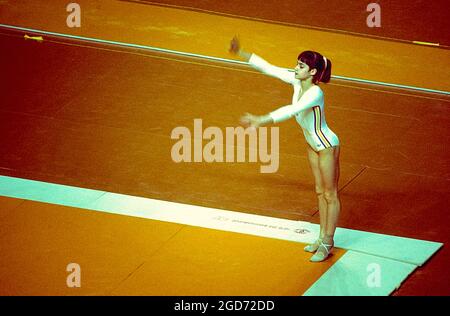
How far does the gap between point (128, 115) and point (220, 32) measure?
3177mm

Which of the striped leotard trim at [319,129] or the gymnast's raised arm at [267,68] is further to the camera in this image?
the gymnast's raised arm at [267,68]

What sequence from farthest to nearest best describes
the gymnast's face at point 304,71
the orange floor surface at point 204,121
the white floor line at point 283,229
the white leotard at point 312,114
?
1. the orange floor surface at point 204,121
2. the white floor line at point 283,229
3. the gymnast's face at point 304,71
4. the white leotard at point 312,114

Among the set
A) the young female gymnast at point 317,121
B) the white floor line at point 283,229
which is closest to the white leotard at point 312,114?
the young female gymnast at point 317,121

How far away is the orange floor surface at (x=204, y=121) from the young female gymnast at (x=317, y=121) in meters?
0.63

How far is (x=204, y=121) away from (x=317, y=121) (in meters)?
3.49

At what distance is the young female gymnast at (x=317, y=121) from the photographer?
8.34 m

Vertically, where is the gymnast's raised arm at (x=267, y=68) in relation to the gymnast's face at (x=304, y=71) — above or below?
above

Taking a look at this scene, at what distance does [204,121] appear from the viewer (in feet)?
38.7

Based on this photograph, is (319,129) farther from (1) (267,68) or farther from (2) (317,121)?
(1) (267,68)

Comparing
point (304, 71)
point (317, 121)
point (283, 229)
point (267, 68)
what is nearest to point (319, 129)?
point (317, 121)

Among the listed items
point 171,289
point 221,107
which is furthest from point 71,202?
point 221,107

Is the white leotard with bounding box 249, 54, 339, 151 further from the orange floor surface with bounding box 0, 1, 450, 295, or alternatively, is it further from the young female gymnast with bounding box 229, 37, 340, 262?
the orange floor surface with bounding box 0, 1, 450, 295

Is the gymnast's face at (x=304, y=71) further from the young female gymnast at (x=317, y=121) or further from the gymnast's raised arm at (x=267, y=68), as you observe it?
the gymnast's raised arm at (x=267, y=68)

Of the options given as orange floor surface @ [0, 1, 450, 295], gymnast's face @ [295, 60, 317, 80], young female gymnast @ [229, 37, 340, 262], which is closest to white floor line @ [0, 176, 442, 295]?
orange floor surface @ [0, 1, 450, 295]
